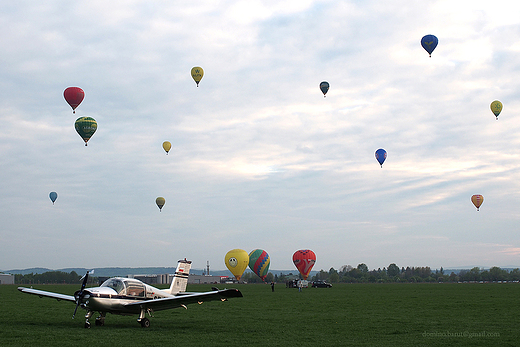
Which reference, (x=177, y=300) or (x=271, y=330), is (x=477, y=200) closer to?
(x=271, y=330)

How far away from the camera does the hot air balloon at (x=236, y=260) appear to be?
11100 centimetres

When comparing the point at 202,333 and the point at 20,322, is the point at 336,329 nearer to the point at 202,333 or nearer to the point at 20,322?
the point at 202,333

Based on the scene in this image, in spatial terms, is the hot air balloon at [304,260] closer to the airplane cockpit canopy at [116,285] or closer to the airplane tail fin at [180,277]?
the airplane tail fin at [180,277]

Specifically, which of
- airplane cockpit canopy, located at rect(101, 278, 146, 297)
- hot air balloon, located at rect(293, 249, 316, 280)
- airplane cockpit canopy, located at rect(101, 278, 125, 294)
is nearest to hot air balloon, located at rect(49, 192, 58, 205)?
hot air balloon, located at rect(293, 249, 316, 280)

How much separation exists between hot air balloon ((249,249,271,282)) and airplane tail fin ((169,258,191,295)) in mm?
85544

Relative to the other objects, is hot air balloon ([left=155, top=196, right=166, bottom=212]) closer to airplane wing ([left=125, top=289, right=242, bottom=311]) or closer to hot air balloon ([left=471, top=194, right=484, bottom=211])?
hot air balloon ([left=471, top=194, right=484, bottom=211])

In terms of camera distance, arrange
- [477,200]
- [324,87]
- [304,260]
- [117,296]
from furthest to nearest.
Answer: [304,260] → [477,200] → [324,87] → [117,296]

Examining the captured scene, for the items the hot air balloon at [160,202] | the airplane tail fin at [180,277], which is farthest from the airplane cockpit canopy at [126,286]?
A: the hot air balloon at [160,202]

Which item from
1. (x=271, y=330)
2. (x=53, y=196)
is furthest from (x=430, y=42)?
(x=53, y=196)

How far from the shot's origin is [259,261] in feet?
373

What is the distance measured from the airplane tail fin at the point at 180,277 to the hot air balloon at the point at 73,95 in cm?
4105

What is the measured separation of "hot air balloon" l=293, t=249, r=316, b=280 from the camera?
10506 cm

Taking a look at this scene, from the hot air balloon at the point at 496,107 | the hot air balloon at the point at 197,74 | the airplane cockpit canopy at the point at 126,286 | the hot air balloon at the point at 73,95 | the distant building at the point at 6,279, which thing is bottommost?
the distant building at the point at 6,279

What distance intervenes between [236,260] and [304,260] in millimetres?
15686
